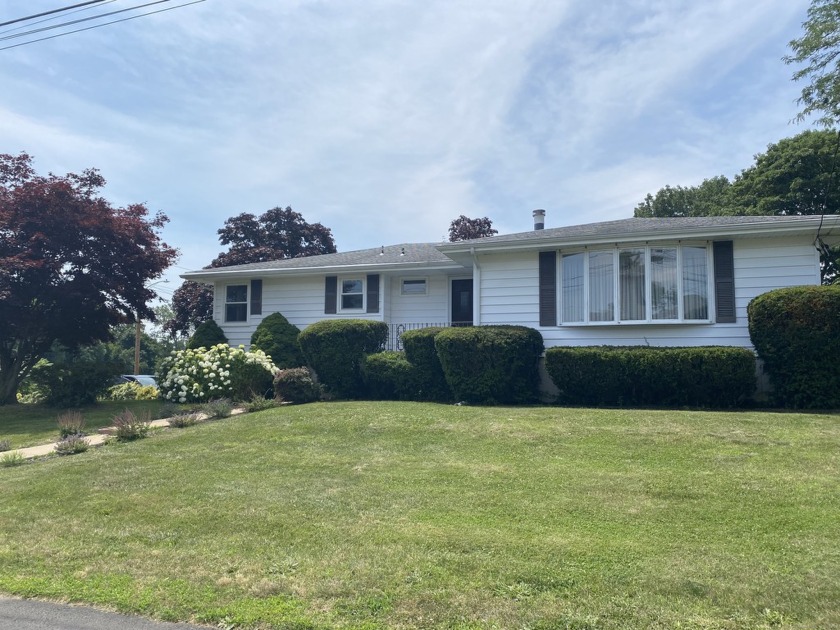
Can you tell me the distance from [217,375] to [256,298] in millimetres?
4325

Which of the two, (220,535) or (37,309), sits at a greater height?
(37,309)

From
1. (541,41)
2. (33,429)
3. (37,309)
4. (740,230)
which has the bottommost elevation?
(33,429)

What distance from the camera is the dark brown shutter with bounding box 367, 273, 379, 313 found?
57.4 ft

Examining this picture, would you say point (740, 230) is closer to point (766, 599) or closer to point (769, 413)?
point (769, 413)

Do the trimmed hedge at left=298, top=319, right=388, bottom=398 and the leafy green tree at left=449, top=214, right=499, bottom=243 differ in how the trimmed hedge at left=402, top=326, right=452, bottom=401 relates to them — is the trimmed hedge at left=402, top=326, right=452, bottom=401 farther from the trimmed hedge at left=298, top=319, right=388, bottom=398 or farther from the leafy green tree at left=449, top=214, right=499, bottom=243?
the leafy green tree at left=449, top=214, right=499, bottom=243

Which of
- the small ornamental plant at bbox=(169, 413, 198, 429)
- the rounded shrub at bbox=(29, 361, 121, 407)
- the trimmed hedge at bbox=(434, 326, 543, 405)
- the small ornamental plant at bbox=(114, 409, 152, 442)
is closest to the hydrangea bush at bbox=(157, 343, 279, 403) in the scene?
the rounded shrub at bbox=(29, 361, 121, 407)

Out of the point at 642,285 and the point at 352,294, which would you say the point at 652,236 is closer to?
the point at 642,285

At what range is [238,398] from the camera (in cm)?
1484

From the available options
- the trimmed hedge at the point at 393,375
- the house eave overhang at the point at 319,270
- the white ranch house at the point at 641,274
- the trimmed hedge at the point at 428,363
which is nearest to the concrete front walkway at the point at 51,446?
the trimmed hedge at the point at 393,375

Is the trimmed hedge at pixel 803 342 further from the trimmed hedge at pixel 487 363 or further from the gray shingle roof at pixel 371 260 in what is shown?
the gray shingle roof at pixel 371 260

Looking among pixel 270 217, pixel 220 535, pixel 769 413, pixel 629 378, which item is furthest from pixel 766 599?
pixel 270 217

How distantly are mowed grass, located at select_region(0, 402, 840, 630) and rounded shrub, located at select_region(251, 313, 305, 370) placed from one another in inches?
297

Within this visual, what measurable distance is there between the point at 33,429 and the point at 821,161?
27.9 m

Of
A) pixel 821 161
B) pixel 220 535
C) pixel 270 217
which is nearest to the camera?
pixel 220 535
